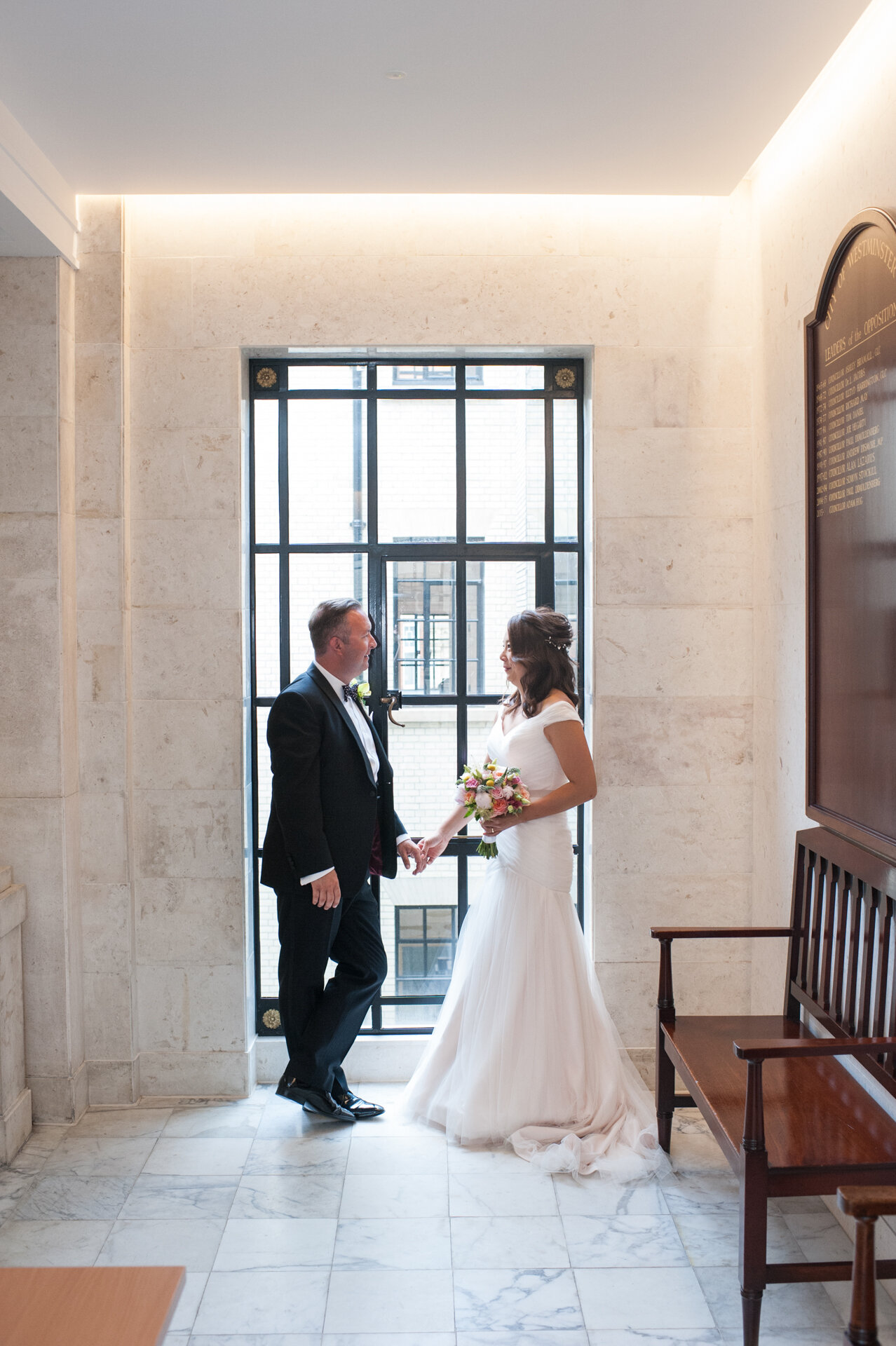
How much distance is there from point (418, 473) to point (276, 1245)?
2922 mm

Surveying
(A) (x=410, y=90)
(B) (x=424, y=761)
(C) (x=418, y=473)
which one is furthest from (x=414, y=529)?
(A) (x=410, y=90)

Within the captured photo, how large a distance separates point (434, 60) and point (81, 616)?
2.39 m

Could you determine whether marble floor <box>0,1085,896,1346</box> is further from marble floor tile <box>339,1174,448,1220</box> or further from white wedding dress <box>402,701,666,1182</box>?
white wedding dress <box>402,701,666,1182</box>

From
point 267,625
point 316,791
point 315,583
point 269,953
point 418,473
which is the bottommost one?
point 269,953

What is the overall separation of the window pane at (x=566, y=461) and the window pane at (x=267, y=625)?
48.7 inches

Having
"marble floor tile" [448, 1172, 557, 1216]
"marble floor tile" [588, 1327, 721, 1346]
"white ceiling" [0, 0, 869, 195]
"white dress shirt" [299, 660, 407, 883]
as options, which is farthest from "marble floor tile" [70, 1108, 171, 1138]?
"white ceiling" [0, 0, 869, 195]

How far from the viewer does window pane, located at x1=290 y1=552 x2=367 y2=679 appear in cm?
432

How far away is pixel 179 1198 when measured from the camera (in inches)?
133

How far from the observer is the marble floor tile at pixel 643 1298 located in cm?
272

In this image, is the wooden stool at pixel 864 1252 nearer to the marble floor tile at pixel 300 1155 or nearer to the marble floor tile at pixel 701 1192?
the marble floor tile at pixel 701 1192

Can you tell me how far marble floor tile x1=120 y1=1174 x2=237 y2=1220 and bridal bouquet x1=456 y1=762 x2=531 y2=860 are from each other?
5.07ft

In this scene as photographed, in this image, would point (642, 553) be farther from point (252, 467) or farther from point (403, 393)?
point (252, 467)

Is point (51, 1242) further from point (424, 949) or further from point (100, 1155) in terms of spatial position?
point (424, 949)

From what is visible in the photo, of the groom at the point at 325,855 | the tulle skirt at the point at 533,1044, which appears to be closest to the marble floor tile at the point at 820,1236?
the tulle skirt at the point at 533,1044
